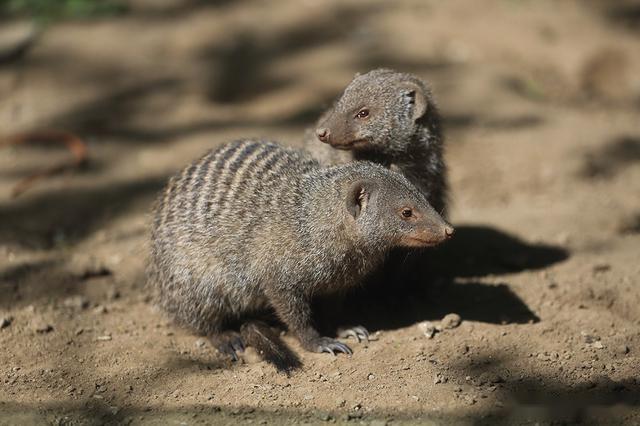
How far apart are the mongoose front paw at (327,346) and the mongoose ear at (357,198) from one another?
1.99 feet

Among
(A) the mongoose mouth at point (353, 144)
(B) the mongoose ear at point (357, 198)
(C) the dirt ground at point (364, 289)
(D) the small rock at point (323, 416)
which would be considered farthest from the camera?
(A) the mongoose mouth at point (353, 144)

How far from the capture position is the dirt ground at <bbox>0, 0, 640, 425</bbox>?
336 centimetres

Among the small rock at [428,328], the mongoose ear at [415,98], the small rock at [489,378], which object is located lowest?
the small rock at [489,378]

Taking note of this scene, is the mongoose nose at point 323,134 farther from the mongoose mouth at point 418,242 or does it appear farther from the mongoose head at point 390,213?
the mongoose mouth at point 418,242

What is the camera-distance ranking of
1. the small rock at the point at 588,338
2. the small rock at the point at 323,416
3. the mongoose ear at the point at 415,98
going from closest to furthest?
the small rock at the point at 323,416
the small rock at the point at 588,338
the mongoose ear at the point at 415,98

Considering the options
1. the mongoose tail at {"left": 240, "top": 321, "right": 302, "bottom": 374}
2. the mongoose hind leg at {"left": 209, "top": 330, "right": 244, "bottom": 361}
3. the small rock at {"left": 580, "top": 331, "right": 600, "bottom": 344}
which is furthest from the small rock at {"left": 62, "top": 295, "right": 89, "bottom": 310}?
the small rock at {"left": 580, "top": 331, "right": 600, "bottom": 344}

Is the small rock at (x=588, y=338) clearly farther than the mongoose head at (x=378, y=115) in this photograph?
No

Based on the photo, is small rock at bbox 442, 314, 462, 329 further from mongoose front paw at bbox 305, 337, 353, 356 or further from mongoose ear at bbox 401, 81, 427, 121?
mongoose ear at bbox 401, 81, 427, 121

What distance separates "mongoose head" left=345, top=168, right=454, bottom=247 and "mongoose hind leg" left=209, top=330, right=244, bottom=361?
2.69 ft

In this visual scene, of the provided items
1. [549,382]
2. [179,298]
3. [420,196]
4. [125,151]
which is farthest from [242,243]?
[125,151]

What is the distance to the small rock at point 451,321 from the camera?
3848 mm

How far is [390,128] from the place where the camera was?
409 centimetres

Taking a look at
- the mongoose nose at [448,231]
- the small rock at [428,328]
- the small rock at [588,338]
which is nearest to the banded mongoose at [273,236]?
the mongoose nose at [448,231]

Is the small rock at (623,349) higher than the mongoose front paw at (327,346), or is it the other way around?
the small rock at (623,349)
